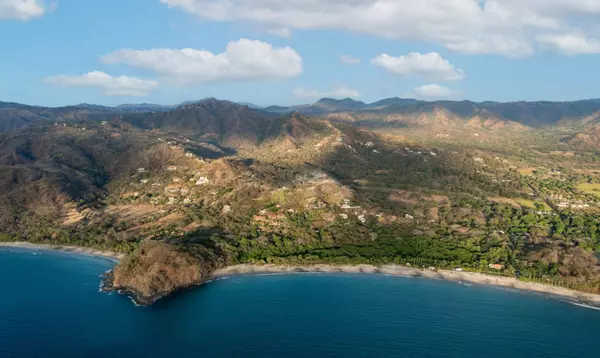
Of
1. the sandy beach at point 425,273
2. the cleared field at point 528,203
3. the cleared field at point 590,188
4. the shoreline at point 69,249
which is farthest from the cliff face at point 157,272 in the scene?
the cleared field at point 590,188

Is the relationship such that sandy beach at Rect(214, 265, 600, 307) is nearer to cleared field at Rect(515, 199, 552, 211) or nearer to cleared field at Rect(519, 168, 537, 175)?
cleared field at Rect(515, 199, 552, 211)

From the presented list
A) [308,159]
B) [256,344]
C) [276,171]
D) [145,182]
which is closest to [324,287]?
[256,344]

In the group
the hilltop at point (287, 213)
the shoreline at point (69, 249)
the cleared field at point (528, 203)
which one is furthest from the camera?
the cleared field at point (528, 203)

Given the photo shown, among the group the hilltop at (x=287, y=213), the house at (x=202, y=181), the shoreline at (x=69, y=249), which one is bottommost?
the shoreline at (x=69, y=249)

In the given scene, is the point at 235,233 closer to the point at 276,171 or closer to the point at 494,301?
the point at 276,171

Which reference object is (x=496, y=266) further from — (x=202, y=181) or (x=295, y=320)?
(x=202, y=181)

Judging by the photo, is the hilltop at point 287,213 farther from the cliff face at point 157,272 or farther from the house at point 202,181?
the house at point 202,181

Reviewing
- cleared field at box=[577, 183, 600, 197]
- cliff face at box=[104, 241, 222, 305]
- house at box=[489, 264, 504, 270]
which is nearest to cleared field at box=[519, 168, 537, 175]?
cleared field at box=[577, 183, 600, 197]

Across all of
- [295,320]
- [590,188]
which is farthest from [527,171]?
[295,320]
